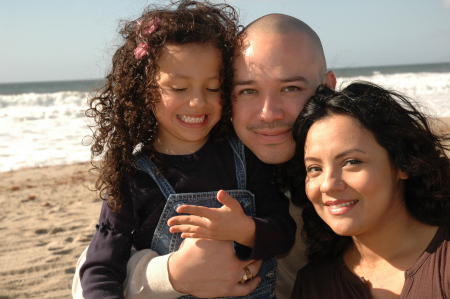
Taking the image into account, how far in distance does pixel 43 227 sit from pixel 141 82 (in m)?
4.02

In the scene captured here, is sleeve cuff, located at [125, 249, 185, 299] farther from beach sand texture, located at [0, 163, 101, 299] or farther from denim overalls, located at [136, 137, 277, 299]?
beach sand texture, located at [0, 163, 101, 299]

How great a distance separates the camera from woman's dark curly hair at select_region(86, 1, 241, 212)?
113 inches

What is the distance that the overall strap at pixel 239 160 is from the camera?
115 inches

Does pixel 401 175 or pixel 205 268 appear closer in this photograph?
pixel 401 175

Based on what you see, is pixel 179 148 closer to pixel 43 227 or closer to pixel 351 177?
pixel 351 177

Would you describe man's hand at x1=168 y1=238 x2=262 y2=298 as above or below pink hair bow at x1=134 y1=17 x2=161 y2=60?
below

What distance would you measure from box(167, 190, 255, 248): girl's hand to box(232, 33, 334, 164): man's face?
0.50 m

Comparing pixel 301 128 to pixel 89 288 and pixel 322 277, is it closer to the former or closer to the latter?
pixel 322 277

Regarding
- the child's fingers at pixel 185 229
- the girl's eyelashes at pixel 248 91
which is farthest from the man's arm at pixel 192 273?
the girl's eyelashes at pixel 248 91

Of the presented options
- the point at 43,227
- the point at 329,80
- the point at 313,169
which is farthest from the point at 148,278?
the point at 43,227

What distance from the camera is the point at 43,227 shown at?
6320mm

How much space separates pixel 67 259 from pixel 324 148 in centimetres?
377

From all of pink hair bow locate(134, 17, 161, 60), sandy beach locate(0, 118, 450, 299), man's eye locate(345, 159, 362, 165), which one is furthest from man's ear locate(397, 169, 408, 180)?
sandy beach locate(0, 118, 450, 299)

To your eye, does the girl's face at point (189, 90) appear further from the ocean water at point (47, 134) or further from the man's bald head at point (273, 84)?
the ocean water at point (47, 134)
